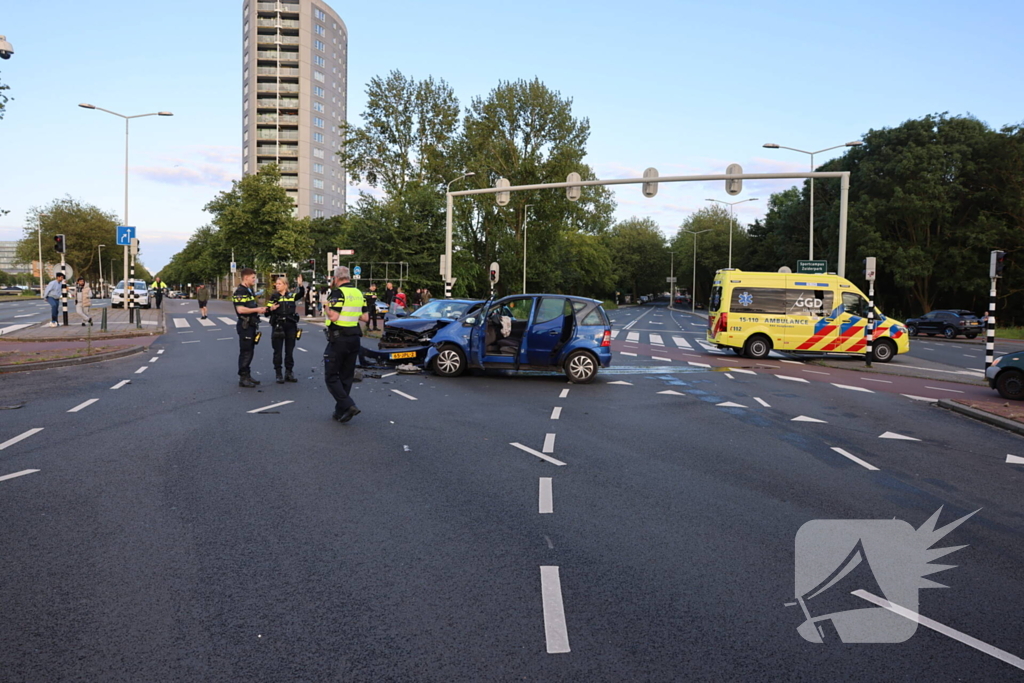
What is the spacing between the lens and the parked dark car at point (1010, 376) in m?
14.0

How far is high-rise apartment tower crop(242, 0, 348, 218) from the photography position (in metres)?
95.1

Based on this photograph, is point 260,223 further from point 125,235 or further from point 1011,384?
point 1011,384

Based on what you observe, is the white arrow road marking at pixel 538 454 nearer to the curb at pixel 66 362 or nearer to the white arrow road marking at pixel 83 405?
the white arrow road marking at pixel 83 405

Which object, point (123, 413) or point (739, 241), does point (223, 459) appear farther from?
point (739, 241)

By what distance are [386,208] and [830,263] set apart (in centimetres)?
3068

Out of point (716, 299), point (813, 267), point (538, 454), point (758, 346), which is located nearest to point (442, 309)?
point (716, 299)

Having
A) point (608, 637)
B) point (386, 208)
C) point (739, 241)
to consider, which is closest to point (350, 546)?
point (608, 637)

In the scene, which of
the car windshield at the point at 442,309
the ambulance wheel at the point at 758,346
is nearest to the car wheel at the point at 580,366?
the car windshield at the point at 442,309

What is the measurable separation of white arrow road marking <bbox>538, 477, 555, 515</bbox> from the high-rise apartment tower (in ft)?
300

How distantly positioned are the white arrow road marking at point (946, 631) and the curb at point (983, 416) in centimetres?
780

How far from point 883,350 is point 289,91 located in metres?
88.2

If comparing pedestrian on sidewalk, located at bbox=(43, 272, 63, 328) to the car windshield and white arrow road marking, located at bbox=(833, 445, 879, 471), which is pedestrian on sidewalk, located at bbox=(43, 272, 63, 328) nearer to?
the car windshield

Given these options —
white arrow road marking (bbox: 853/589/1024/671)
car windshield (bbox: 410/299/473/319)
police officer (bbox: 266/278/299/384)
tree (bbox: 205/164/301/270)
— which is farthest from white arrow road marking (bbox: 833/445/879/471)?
tree (bbox: 205/164/301/270)

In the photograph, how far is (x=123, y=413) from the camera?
1014 cm
